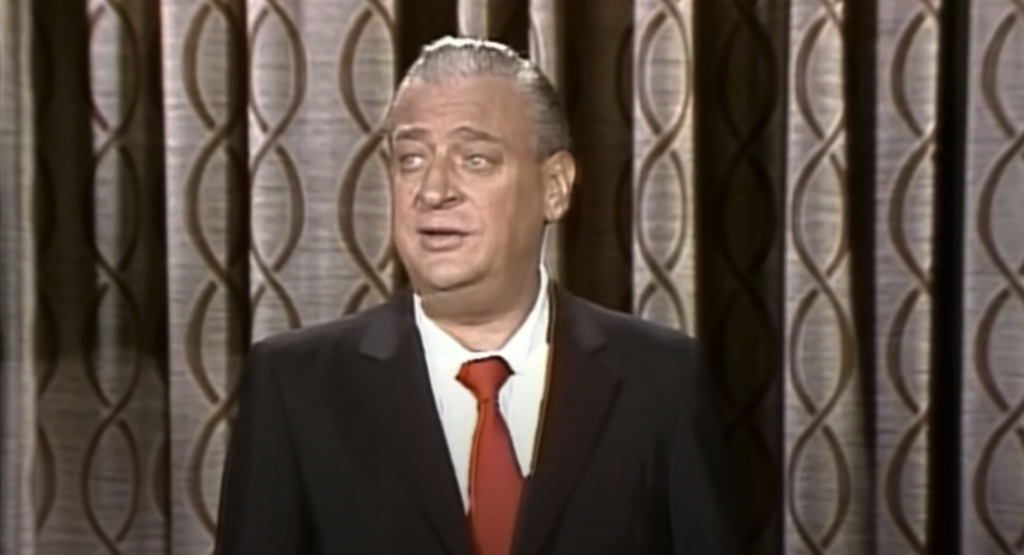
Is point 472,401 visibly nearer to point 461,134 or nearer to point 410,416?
point 410,416

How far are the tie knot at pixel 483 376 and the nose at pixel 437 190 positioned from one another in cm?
11

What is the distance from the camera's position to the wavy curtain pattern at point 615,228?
1389 millimetres

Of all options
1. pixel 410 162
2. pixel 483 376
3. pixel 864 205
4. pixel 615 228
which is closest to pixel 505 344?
pixel 483 376

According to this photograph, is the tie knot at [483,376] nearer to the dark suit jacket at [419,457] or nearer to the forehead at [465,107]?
the dark suit jacket at [419,457]

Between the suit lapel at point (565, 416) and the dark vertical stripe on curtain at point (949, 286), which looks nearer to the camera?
the suit lapel at point (565, 416)

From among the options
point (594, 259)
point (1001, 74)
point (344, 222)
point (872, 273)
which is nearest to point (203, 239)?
point (344, 222)

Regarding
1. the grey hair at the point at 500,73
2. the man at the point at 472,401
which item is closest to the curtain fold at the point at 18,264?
the man at the point at 472,401

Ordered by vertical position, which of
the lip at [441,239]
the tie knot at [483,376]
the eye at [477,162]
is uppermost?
the eye at [477,162]

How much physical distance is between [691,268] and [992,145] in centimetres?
28

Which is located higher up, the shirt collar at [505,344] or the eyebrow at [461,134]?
the eyebrow at [461,134]

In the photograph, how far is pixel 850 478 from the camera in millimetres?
1423

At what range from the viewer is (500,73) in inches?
40.6

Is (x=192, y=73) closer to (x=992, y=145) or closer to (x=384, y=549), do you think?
(x=384, y=549)

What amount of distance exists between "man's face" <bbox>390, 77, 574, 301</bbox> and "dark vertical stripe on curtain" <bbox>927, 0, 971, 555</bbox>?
533 mm
